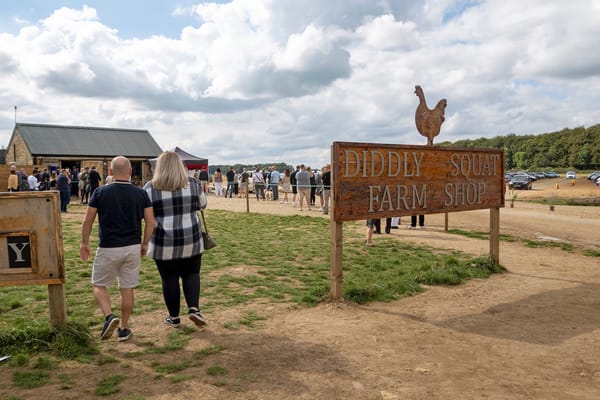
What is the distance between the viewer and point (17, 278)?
411 centimetres

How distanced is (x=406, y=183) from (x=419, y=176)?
30 centimetres

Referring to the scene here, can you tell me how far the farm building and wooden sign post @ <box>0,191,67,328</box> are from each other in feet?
82.9

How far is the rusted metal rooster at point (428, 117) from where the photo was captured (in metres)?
11.6

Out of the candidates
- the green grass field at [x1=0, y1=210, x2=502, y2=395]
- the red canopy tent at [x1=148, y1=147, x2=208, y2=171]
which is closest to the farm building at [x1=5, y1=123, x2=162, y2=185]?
the red canopy tent at [x1=148, y1=147, x2=208, y2=171]

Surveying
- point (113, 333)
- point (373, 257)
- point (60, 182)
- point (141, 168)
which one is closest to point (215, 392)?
point (113, 333)

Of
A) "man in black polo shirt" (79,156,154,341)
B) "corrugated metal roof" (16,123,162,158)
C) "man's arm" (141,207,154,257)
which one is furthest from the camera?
"corrugated metal roof" (16,123,162,158)

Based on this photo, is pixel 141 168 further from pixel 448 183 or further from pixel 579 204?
pixel 448 183

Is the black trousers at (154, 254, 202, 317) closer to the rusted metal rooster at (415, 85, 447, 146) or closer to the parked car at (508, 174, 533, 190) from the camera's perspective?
the rusted metal rooster at (415, 85, 447, 146)

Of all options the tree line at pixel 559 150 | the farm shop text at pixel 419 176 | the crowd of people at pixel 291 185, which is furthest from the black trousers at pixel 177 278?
the tree line at pixel 559 150

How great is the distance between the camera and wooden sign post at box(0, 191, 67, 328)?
13.3 feet

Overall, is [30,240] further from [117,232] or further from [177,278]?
[177,278]

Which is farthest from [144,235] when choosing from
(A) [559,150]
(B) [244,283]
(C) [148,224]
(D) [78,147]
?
(A) [559,150]

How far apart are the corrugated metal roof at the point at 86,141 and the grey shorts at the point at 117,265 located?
97.2ft

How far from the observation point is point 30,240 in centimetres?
411
